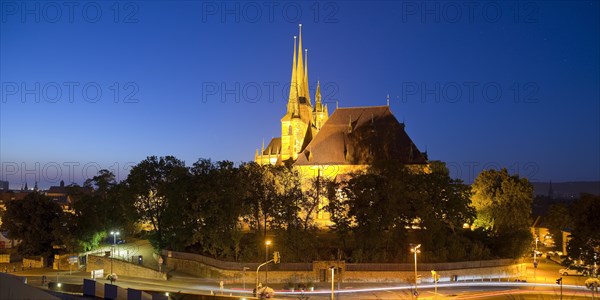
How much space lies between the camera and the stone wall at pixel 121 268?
45.3 meters

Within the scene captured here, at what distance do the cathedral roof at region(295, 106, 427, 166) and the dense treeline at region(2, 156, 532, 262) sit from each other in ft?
67.5

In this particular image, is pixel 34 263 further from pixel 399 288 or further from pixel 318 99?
pixel 318 99

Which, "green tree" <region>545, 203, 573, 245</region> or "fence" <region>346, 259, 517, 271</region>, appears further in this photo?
"green tree" <region>545, 203, 573, 245</region>

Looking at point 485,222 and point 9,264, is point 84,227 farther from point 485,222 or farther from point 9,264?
point 485,222

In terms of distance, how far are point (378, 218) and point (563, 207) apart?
39236 millimetres

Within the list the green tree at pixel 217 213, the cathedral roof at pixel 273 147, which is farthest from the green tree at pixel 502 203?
the cathedral roof at pixel 273 147

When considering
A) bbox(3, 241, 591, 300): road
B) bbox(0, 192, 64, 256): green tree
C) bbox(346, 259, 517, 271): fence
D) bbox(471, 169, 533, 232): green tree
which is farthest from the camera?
bbox(471, 169, 533, 232): green tree

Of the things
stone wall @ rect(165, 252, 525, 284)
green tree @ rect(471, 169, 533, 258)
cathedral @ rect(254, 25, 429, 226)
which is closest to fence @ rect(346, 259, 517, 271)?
stone wall @ rect(165, 252, 525, 284)

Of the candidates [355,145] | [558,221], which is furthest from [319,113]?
[558,221]

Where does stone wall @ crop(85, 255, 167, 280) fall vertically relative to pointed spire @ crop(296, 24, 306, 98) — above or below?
below

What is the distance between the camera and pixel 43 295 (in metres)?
20.9

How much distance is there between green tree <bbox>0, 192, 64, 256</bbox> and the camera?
55438 mm

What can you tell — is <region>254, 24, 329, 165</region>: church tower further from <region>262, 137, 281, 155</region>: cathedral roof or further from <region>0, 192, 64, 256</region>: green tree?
<region>0, 192, 64, 256</region>: green tree

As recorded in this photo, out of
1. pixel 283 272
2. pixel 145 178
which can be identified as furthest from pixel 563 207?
pixel 145 178
